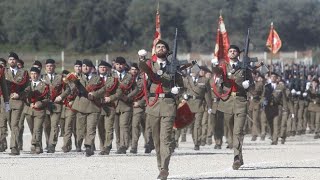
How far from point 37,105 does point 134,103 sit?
2027mm

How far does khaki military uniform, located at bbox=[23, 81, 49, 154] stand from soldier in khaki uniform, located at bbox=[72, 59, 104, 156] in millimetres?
815

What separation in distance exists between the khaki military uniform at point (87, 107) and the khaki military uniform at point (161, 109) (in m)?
5.54

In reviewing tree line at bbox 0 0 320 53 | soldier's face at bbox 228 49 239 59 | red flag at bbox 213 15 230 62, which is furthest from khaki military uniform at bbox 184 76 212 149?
tree line at bbox 0 0 320 53

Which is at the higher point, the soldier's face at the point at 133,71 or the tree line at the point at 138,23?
the tree line at the point at 138,23

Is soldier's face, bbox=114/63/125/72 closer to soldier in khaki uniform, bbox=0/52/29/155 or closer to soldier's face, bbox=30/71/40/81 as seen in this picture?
soldier's face, bbox=30/71/40/81

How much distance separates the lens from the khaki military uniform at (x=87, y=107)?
24641mm

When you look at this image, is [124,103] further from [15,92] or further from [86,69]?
[15,92]

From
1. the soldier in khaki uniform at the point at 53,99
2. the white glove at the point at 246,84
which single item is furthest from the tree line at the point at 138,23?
the white glove at the point at 246,84

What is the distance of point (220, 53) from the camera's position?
31.7 metres

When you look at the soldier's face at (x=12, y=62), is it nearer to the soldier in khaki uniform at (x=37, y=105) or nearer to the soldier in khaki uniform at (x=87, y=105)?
the soldier in khaki uniform at (x=37, y=105)

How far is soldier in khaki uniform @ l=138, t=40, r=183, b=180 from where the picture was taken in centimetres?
1877

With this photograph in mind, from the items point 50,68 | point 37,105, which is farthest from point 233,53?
point 50,68

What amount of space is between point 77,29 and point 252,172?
67.7 meters

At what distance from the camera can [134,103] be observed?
2598 cm
